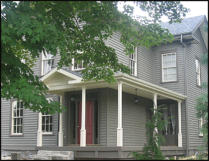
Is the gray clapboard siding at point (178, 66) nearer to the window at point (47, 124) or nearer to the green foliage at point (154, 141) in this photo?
the window at point (47, 124)

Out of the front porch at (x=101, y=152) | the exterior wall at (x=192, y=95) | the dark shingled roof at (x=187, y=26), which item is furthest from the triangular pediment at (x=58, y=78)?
the dark shingled roof at (x=187, y=26)

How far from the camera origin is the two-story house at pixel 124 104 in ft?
A: 50.6

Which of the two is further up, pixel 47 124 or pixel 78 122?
pixel 78 122

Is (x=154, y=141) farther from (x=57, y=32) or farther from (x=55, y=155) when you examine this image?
(x=55, y=155)

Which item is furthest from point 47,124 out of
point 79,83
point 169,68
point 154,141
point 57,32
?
point 154,141

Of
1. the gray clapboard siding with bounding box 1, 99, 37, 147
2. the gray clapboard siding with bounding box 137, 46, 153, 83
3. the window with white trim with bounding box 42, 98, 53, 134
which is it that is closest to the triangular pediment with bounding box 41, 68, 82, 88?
the window with white trim with bounding box 42, 98, 53, 134

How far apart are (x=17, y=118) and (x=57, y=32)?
1101cm

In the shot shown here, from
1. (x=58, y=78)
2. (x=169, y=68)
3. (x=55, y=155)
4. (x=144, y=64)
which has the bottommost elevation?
(x=55, y=155)

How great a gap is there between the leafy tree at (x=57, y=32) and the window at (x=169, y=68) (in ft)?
26.8

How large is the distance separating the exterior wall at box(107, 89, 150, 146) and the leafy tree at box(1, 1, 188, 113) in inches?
168

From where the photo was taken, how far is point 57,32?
30.7 feet

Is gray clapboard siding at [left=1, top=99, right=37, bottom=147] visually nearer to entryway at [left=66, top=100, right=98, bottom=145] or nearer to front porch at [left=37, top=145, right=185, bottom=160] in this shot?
entryway at [left=66, top=100, right=98, bottom=145]

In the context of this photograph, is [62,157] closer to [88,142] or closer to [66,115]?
[88,142]

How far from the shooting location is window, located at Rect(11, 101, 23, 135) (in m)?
19.1
